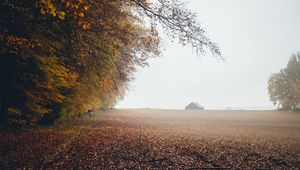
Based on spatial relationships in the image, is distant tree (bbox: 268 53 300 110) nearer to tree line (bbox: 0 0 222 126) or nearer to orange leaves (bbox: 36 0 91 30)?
tree line (bbox: 0 0 222 126)

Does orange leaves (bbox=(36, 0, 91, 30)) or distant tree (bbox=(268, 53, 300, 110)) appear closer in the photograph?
orange leaves (bbox=(36, 0, 91, 30))

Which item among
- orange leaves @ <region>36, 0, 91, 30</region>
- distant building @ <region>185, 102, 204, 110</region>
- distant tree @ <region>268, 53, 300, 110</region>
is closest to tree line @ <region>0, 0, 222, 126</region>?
orange leaves @ <region>36, 0, 91, 30</region>

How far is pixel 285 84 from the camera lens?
57531 mm

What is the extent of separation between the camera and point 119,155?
937 centimetres

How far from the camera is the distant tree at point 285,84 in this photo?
5653 centimetres

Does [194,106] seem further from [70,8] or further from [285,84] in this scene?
[70,8]

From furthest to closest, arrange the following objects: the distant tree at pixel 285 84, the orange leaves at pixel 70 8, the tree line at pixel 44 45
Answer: the distant tree at pixel 285 84
the tree line at pixel 44 45
the orange leaves at pixel 70 8

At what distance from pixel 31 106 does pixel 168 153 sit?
26.6 feet

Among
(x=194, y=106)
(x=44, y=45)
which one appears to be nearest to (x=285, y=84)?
(x=194, y=106)

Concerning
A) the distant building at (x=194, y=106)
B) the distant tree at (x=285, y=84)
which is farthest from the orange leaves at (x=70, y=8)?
the distant building at (x=194, y=106)

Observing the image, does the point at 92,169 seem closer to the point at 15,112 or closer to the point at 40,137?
the point at 40,137

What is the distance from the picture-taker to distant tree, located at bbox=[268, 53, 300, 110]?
185ft

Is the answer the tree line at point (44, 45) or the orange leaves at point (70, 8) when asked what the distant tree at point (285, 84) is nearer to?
the tree line at point (44, 45)

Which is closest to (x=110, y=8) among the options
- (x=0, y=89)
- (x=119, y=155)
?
(x=119, y=155)
